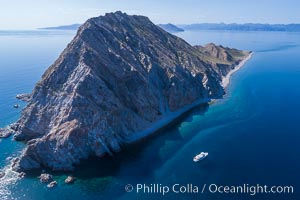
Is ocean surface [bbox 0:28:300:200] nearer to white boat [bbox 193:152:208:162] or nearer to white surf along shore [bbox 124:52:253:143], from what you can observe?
white boat [bbox 193:152:208:162]

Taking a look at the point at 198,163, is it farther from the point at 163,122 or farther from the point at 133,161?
the point at 163,122

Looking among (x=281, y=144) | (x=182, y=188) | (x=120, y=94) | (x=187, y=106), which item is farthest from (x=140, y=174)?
(x=187, y=106)

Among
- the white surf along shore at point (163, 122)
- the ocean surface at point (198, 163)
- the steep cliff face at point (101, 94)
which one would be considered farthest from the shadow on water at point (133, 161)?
the steep cliff face at point (101, 94)

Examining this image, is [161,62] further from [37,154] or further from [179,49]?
[37,154]

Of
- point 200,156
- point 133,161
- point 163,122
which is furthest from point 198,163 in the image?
point 163,122

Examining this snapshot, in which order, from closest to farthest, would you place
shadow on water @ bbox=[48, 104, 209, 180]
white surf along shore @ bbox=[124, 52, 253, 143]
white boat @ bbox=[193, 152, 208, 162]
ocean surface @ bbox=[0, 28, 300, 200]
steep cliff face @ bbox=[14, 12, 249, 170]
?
ocean surface @ bbox=[0, 28, 300, 200] → shadow on water @ bbox=[48, 104, 209, 180] → white boat @ bbox=[193, 152, 208, 162] → steep cliff face @ bbox=[14, 12, 249, 170] → white surf along shore @ bbox=[124, 52, 253, 143]

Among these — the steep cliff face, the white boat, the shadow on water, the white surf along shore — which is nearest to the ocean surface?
the shadow on water
